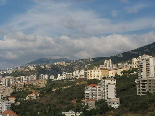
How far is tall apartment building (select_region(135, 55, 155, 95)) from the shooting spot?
4380 centimetres

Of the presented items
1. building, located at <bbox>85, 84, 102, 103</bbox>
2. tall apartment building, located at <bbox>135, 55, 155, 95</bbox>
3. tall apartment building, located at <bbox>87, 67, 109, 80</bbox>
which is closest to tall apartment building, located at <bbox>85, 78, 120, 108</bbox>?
building, located at <bbox>85, 84, 102, 103</bbox>

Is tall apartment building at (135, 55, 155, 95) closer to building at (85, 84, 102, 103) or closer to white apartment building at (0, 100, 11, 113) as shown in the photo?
building at (85, 84, 102, 103)

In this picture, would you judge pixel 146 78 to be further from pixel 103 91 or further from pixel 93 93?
pixel 93 93

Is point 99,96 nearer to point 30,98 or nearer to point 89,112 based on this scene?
point 89,112

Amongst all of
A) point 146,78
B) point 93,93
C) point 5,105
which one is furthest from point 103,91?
point 5,105

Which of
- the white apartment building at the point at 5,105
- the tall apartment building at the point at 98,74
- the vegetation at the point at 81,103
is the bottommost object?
the white apartment building at the point at 5,105

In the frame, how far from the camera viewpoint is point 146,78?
44812 mm

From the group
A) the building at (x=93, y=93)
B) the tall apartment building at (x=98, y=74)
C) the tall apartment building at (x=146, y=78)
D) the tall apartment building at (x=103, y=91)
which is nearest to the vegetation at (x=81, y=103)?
the tall apartment building at (x=103, y=91)

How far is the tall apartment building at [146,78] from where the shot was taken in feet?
144

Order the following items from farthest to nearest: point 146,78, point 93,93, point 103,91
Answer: point 93,93, point 103,91, point 146,78

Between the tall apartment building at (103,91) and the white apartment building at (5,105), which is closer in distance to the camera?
the tall apartment building at (103,91)

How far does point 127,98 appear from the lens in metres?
41.8

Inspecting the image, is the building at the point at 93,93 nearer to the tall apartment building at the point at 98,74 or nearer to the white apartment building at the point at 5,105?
the white apartment building at the point at 5,105

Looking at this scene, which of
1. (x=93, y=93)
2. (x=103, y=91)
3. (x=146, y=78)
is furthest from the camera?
(x=93, y=93)
